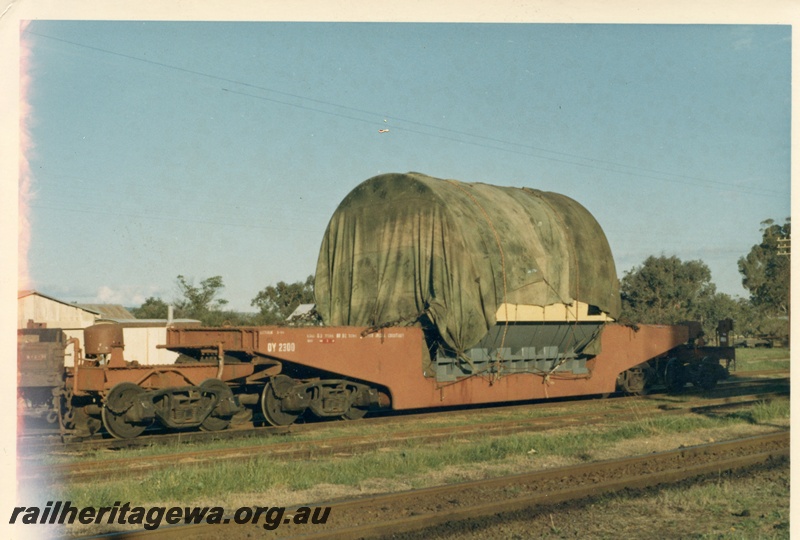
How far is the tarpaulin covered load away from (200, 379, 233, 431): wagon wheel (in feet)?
13.3

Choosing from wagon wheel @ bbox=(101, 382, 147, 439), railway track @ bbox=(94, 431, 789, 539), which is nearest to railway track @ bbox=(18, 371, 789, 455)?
wagon wheel @ bbox=(101, 382, 147, 439)

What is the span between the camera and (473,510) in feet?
24.0

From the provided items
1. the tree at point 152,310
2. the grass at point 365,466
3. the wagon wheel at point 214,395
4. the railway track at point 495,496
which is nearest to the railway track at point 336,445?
the grass at point 365,466

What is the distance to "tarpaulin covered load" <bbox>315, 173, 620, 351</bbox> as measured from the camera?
1599 cm

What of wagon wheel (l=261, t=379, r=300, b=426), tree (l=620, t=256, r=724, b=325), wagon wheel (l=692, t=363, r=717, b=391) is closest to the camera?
wagon wheel (l=261, t=379, r=300, b=426)

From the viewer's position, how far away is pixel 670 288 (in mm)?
60188

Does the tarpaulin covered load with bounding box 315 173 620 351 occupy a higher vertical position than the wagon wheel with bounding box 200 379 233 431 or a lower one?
higher

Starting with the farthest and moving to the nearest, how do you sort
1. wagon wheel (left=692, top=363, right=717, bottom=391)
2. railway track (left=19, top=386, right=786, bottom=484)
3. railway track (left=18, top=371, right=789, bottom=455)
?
1. wagon wheel (left=692, top=363, right=717, bottom=391)
2. railway track (left=18, top=371, right=789, bottom=455)
3. railway track (left=19, top=386, right=786, bottom=484)

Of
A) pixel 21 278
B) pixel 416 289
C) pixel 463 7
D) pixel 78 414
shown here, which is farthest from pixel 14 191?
pixel 416 289

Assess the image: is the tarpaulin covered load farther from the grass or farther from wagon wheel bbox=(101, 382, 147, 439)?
wagon wheel bbox=(101, 382, 147, 439)

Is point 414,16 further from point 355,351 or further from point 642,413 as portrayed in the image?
point 642,413

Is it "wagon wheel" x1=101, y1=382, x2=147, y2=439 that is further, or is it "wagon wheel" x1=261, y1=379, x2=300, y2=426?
"wagon wheel" x1=261, y1=379, x2=300, y2=426

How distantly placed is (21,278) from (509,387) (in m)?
12.3

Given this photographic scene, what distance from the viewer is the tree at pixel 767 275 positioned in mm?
52088
